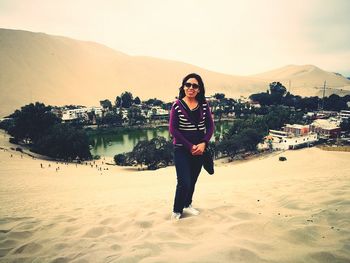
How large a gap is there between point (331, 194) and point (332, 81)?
156122 millimetres

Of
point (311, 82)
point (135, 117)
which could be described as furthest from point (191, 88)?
point (311, 82)

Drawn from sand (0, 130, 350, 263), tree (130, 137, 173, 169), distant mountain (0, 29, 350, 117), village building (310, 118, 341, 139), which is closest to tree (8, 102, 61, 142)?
tree (130, 137, 173, 169)

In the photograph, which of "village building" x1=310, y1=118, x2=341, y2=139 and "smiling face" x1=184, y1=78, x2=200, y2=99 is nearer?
"smiling face" x1=184, y1=78, x2=200, y2=99

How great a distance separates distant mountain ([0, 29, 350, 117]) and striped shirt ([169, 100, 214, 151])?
69.7 meters

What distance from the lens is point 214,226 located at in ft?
10.7

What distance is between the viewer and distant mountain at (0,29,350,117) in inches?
3142

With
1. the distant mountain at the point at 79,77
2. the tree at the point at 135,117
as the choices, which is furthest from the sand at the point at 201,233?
the distant mountain at the point at 79,77

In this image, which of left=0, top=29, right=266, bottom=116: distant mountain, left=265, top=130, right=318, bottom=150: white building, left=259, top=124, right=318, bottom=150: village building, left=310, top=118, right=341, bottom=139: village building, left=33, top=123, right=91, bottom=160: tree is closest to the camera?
left=33, top=123, right=91, bottom=160: tree

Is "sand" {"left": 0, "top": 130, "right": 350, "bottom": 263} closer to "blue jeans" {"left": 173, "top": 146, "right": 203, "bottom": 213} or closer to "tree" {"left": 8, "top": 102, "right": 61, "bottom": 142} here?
"blue jeans" {"left": 173, "top": 146, "right": 203, "bottom": 213}

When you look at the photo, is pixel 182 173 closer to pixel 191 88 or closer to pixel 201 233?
pixel 201 233

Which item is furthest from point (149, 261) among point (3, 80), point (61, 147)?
point (3, 80)

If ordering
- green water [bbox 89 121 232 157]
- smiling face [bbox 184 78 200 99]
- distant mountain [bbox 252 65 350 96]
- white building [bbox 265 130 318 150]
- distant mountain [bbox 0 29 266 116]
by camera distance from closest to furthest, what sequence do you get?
1. smiling face [bbox 184 78 200 99]
2. white building [bbox 265 130 318 150]
3. green water [bbox 89 121 232 157]
4. distant mountain [bbox 0 29 266 116]
5. distant mountain [bbox 252 65 350 96]

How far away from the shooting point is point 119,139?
45125 mm

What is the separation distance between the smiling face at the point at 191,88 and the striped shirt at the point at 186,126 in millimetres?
156
